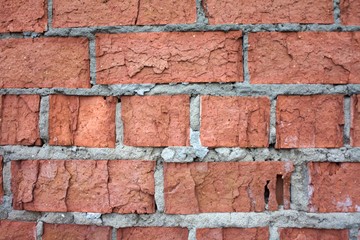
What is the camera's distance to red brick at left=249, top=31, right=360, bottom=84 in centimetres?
54

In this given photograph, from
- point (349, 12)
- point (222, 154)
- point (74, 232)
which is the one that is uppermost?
point (349, 12)

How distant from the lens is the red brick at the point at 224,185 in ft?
1.81

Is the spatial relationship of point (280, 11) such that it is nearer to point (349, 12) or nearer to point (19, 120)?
point (349, 12)

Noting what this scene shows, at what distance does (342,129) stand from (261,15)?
0.24m

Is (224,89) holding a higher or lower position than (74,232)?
higher

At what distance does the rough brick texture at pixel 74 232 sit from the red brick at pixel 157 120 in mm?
172

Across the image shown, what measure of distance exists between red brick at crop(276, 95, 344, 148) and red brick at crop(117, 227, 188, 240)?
0.26 meters

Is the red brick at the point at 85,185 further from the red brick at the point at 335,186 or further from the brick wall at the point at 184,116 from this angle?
the red brick at the point at 335,186

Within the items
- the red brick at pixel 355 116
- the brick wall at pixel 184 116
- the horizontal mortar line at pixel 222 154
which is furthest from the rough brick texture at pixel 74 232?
the red brick at pixel 355 116

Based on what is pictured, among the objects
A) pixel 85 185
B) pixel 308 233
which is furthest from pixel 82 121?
pixel 308 233

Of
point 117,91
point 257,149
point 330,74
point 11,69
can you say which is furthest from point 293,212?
point 11,69

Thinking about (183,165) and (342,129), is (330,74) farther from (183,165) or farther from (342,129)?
(183,165)

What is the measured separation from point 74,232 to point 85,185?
9 cm

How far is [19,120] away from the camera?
570mm
